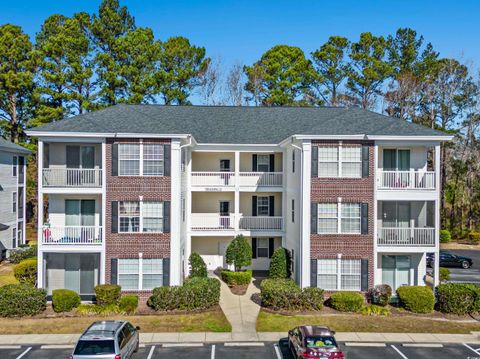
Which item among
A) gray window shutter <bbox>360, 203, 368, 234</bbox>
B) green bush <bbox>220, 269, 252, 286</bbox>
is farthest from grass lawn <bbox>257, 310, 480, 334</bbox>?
green bush <bbox>220, 269, 252, 286</bbox>

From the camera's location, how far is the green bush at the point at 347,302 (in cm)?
2194

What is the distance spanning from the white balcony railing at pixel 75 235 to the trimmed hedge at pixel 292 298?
31.0ft

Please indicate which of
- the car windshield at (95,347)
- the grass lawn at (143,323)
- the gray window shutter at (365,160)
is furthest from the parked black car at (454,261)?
the car windshield at (95,347)

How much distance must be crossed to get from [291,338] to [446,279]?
15.8 metres

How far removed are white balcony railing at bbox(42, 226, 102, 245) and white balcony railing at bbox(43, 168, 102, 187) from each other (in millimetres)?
2326

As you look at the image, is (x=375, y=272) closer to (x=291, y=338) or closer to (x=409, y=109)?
(x=291, y=338)

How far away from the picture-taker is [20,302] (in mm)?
20734

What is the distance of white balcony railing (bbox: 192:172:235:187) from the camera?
94.4ft

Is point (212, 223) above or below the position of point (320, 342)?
above

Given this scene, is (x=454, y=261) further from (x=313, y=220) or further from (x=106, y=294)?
(x=106, y=294)

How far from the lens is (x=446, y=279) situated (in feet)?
91.2

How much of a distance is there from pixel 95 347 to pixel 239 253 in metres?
13.4

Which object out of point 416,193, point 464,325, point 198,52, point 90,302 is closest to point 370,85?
point 198,52

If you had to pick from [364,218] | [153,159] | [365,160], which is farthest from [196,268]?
[365,160]
